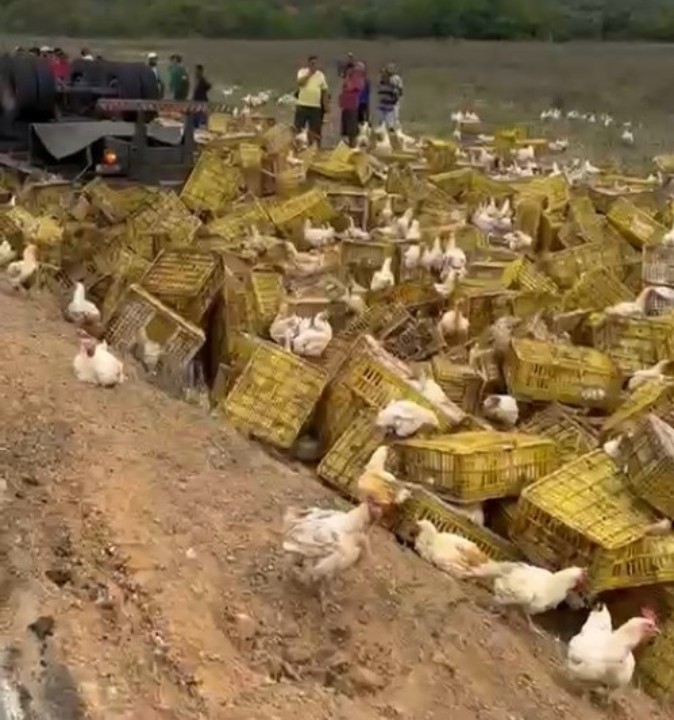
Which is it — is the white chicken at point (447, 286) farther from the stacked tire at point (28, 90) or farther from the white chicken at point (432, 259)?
the stacked tire at point (28, 90)

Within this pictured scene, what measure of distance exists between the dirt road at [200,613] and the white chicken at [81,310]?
6.40 feet

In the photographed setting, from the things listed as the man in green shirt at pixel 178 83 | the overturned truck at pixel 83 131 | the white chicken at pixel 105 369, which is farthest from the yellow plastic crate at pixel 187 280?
the man in green shirt at pixel 178 83

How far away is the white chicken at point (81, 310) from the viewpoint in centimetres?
816

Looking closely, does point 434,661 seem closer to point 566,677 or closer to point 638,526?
point 566,677

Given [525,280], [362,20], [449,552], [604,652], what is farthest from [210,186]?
[362,20]

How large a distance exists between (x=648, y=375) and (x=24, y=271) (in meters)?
3.98

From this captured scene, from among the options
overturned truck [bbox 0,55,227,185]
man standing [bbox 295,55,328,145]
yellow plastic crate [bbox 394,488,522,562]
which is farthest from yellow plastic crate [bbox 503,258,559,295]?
man standing [bbox 295,55,328,145]

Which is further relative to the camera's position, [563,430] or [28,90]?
[28,90]

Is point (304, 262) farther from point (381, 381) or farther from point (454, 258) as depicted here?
point (381, 381)

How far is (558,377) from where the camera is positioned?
23.3 feet

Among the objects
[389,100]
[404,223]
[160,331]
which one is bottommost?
[389,100]

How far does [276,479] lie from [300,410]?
0.78m

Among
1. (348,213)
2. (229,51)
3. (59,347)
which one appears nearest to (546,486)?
(59,347)

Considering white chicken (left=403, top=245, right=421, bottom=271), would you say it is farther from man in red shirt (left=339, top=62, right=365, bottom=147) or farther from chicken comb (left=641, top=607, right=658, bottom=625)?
man in red shirt (left=339, top=62, right=365, bottom=147)
